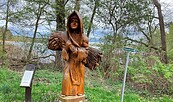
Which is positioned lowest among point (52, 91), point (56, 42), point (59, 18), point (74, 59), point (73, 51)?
point (52, 91)

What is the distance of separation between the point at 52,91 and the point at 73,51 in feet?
9.04

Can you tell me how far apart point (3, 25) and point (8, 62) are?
62.8 inches

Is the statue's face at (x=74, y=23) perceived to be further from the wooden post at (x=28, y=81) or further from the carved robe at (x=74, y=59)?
the wooden post at (x=28, y=81)

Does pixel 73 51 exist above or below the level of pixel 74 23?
below

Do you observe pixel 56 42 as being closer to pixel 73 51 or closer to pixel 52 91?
pixel 73 51

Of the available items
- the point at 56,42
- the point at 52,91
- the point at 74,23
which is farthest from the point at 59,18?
the point at 74,23

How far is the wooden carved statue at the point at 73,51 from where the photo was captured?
3695mm

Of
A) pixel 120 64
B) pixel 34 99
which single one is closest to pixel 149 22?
pixel 120 64

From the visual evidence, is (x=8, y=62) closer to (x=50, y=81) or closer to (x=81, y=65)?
(x=50, y=81)

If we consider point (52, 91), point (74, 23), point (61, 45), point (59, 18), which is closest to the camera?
point (74, 23)

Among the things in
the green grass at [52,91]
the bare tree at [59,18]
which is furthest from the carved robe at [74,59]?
the bare tree at [59,18]

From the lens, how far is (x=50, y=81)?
24.5ft

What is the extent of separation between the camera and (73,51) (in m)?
Result: 3.69

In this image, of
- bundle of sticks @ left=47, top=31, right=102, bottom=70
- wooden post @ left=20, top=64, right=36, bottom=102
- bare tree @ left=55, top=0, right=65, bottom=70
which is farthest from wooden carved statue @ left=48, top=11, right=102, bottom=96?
bare tree @ left=55, top=0, right=65, bottom=70
